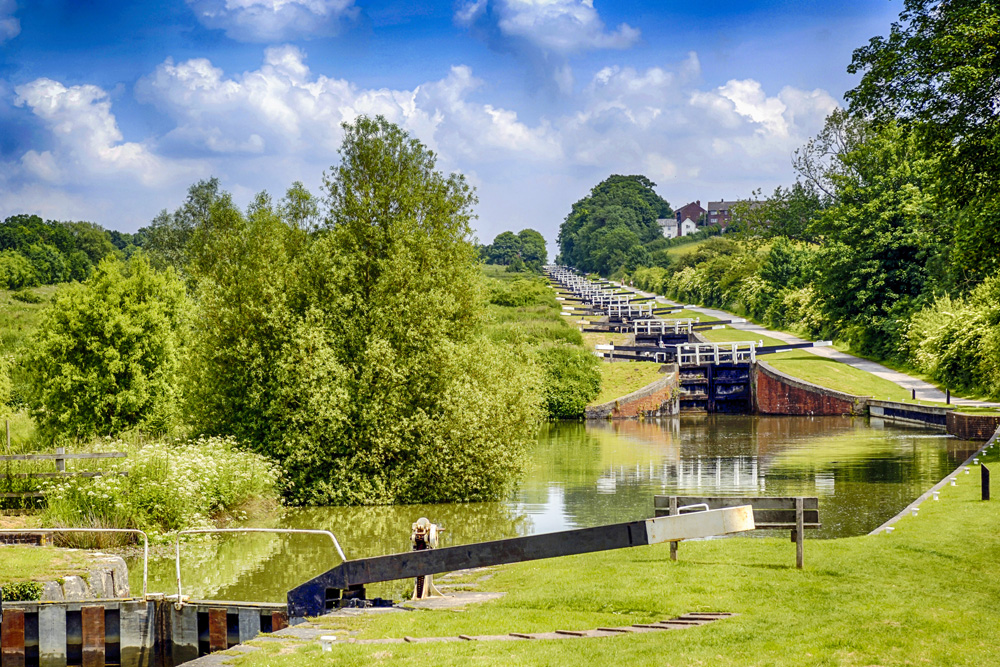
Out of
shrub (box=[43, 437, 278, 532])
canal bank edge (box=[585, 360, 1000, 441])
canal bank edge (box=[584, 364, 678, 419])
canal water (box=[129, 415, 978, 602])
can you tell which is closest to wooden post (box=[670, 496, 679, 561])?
canal water (box=[129, 415, 978, 602])

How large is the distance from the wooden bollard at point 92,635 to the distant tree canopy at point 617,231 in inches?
5375

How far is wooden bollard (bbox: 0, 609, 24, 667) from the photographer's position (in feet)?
44.3

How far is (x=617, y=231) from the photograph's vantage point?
167375 millimetres

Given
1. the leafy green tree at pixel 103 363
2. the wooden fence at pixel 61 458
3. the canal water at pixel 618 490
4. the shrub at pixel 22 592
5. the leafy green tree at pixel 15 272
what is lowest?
the canal water at pixel 618 490

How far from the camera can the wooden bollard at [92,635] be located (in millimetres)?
13555

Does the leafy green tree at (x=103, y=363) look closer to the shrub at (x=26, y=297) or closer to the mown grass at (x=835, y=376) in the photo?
the mown grass at (x=835, y=376)

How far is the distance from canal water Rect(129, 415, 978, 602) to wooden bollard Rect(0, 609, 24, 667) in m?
3.66

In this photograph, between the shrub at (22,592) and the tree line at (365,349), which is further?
the tree line at (365,349)

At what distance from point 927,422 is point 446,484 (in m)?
27.2

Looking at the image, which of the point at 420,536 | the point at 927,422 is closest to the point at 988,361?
the point at 927,422

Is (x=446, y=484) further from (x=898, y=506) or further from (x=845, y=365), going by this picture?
(x=845, y=365)

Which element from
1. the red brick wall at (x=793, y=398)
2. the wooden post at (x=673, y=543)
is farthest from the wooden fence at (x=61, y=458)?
the red brick wall at (x=793, y=398)

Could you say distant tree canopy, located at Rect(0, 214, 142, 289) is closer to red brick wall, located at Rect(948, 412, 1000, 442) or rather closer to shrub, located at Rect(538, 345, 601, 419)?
shrub, located at Rect(538, 345, 601, 419)

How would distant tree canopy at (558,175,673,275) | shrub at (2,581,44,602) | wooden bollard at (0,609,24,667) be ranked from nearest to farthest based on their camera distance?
wooden bollard at (0,609,24,667)
shrub at (2,581,44,602)
distant tree canopy at (558,175,673,275)
